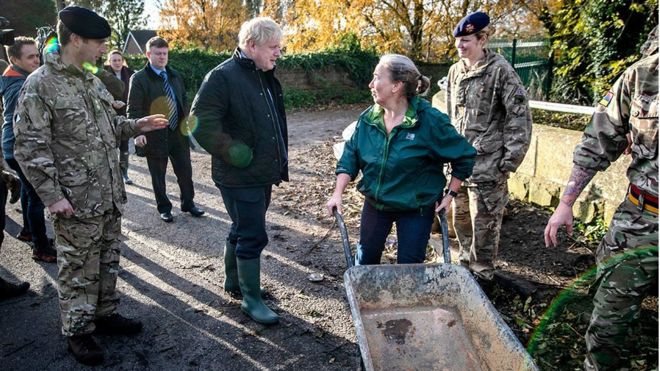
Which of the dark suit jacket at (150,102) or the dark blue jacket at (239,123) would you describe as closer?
the dark blue jacket at (239,123)

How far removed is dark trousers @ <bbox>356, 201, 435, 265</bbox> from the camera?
3.12 meters

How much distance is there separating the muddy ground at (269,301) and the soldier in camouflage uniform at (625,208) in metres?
0.81

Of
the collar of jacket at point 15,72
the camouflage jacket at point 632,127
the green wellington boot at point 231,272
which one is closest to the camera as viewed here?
the camouflage jacket at point 632,127

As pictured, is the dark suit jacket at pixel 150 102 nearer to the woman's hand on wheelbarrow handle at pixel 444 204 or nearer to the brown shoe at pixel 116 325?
the brown shoe at pixel 116 325

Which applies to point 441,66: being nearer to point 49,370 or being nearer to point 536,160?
point 536,160

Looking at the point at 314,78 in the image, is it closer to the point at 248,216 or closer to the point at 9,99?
Result: the point at 9,99

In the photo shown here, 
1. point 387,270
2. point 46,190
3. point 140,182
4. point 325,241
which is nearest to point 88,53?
point 46,190

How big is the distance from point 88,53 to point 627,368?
3859mm

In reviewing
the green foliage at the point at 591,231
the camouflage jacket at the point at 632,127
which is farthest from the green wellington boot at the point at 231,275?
the green foliage at the point at 591,231

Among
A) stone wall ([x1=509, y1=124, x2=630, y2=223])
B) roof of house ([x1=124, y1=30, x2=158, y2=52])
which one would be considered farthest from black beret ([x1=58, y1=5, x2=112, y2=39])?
roof of house ([x1=124, y1=30, x2=158, y2=52])

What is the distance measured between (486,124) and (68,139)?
301 centimetres

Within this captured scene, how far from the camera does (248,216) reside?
11.5 ft

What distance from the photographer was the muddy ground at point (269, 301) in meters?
3.31

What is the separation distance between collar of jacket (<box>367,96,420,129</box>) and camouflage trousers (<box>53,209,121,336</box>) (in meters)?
1.84
